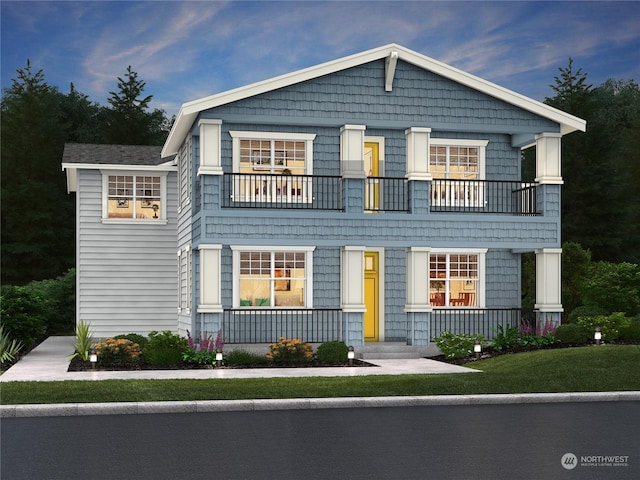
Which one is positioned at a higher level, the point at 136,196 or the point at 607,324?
the point at 136,196

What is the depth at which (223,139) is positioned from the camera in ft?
84.0

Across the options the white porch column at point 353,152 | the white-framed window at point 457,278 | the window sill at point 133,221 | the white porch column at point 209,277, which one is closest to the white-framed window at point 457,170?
the white-framed window at point 457,278

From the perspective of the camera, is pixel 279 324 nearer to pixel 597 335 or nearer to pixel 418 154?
pixel 418 154

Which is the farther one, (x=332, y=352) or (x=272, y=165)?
(x=272, y=165)

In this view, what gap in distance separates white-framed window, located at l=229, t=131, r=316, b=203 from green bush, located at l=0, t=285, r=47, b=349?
7226mm

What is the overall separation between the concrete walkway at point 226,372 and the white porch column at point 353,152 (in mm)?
4949

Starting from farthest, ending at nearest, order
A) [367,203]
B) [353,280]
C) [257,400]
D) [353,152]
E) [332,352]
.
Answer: [367,203]
[353,152]
[353,280]
[332,352]
[257,400]

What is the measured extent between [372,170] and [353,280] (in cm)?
366

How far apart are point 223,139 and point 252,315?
479 cm

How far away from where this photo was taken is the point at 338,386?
17.2 m

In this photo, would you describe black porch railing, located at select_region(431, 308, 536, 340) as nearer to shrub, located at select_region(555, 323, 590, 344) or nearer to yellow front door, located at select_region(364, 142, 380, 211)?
shrub, located at select_region(555, 323, 590, 344)

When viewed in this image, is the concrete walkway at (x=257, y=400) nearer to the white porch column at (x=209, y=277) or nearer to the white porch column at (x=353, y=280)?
the white porch column at (x=209, y=277)

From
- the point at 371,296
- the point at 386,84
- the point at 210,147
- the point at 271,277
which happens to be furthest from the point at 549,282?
the point at 210,147

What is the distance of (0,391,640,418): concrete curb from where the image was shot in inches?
585
